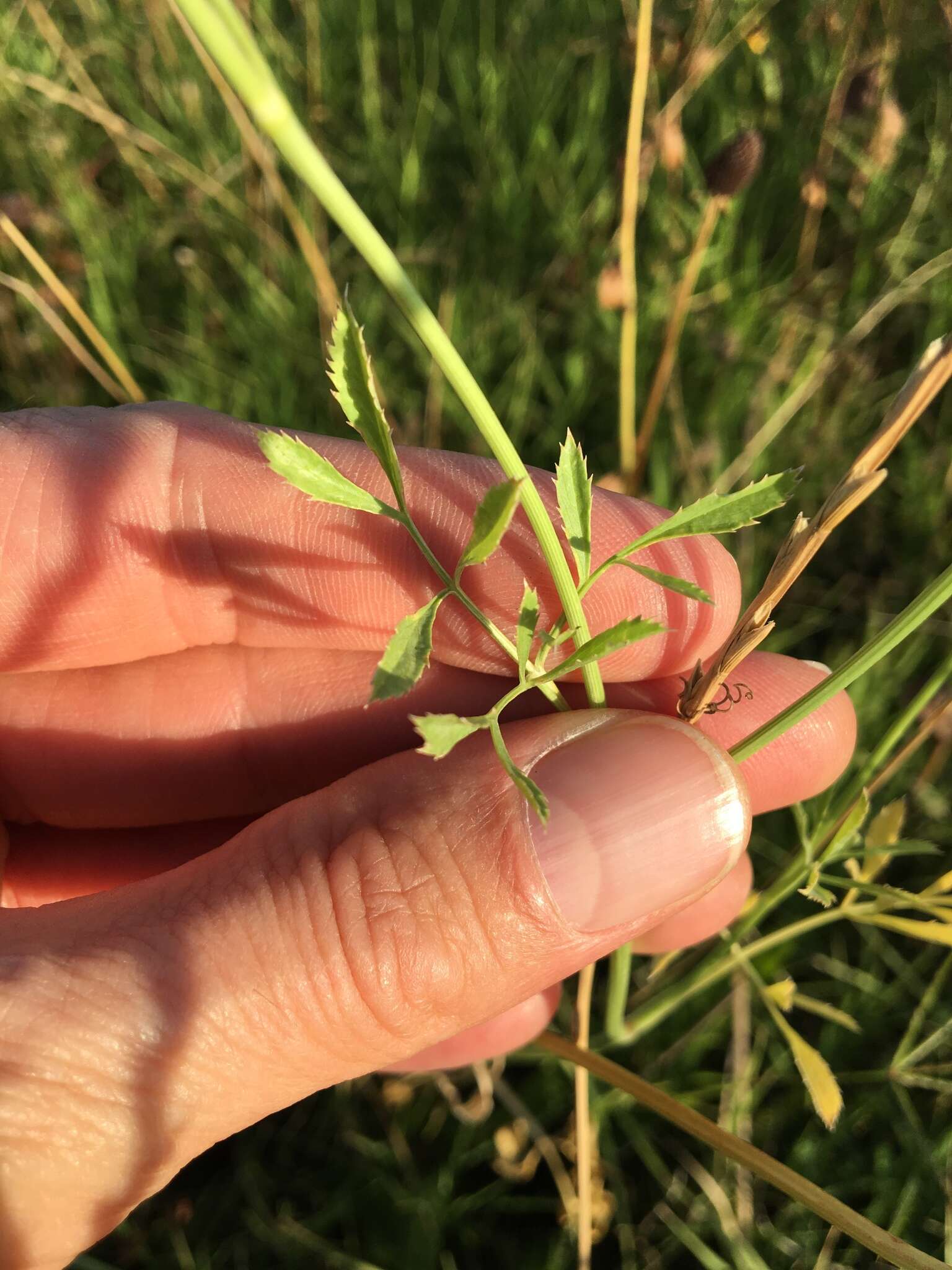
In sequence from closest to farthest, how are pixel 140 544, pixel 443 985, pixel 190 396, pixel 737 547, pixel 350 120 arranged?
pixel 443 985
pixel 140 544
pixel 737 547
pixel 190 396
pixel 350 120

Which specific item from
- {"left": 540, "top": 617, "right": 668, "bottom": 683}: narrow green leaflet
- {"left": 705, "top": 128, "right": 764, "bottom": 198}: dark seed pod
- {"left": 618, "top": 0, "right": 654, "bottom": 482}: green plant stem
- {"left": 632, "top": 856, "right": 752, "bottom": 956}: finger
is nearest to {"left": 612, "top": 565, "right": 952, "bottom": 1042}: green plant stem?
{"left": 632, "top": 856, "right": 752, "bottom": 956}: finger

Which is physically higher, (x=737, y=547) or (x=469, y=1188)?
(x=737, y=547)

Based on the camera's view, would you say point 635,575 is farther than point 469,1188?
No

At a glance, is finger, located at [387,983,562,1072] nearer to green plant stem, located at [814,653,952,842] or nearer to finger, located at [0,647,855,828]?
finger, located at [0,647,855,828]

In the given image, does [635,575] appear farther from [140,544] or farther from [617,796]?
[140,544]

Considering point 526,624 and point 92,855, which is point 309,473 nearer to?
point 526,624

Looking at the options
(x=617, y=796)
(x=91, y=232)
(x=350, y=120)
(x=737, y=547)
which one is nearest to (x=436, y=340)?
(x=617, y=796)

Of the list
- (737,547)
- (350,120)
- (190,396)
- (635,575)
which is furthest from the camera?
(350,120)

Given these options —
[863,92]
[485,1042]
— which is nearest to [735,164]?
[863,92]
